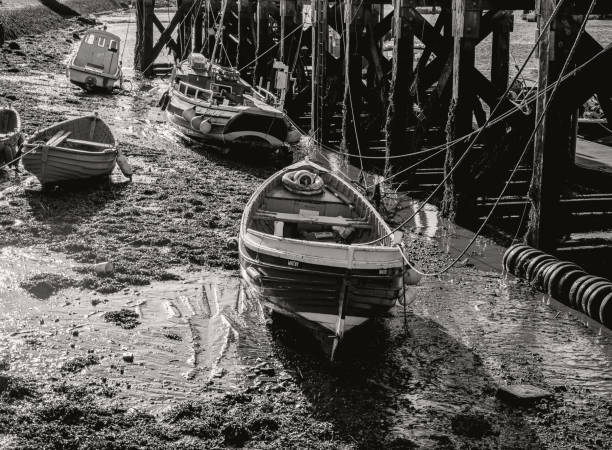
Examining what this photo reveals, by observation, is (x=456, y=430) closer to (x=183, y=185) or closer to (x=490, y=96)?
(x=490, y=96)

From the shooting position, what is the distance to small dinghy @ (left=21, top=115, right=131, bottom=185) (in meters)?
15.1

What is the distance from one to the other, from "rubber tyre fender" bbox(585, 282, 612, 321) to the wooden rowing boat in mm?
9577

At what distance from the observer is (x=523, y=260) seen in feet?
38.5

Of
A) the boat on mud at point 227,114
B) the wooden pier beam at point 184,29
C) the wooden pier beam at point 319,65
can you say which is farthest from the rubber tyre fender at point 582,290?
the wooden pier beam at point 184,29

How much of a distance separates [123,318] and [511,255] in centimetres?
559

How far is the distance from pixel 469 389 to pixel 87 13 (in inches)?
2823

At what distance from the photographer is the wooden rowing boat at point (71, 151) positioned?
15.1 metres

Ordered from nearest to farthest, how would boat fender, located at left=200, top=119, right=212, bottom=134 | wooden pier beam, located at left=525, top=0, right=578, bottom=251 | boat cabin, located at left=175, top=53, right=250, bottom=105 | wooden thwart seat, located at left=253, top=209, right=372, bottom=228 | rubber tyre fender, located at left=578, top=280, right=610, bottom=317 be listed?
1. rubber tyre fender, located at left=578, top=280, right=610, bottom=317
2. wooden pier beam, located at left=525, top=0, right=578, bottom=251
3. wooden thwart seat, located at left=253, top=209, right=372, bottom=228
4. boat fender, located at left=200, top=119, right=212, bottom=134
5. boat cabin, located at left=175, top=53, right=250, bottom=105

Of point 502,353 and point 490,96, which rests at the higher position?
point 490,96

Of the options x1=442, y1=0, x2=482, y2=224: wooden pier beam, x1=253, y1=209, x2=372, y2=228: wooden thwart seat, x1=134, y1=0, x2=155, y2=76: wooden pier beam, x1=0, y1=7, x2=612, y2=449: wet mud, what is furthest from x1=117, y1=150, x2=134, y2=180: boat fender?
x1=134, y1=0, x2=155, y2=76: wooden pier beam

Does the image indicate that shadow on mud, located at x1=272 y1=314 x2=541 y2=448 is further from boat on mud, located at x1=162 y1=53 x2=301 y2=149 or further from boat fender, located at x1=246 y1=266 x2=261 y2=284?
boat on mud, located at x1=162 y1=53 x2=301 y2=149

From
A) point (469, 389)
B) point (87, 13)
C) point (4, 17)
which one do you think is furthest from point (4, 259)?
point (87, 13)

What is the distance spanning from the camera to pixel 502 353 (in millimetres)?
9586

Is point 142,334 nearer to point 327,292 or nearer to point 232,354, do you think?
point 232,354
